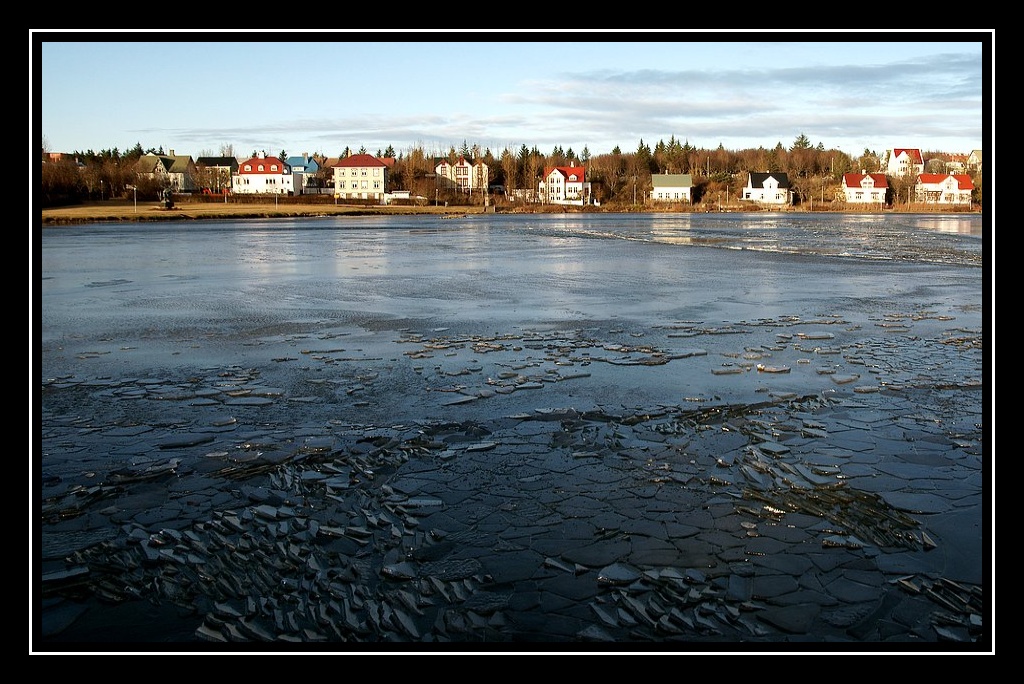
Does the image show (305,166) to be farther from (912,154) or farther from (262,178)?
(912,154)

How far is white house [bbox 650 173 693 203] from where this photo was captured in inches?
4948

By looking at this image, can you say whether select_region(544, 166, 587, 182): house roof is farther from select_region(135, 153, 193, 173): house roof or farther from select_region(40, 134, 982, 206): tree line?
select_region(135, 153, 193, 173): house roof

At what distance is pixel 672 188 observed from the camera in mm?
126250

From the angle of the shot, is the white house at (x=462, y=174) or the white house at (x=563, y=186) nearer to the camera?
the white house at (x=563, y=186)

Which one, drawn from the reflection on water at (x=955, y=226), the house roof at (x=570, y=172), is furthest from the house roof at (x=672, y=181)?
the reflection on water at (x=955, y=226)

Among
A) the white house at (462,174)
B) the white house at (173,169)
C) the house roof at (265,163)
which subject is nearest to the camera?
the white house at (173,169)

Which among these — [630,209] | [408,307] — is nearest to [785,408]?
[408,307]

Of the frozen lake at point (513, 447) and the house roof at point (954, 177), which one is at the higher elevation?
the house roof at point (954, 177)

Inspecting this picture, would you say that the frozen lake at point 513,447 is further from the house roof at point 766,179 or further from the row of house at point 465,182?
the house roof at point 766,179

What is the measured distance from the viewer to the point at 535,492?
5414 mm

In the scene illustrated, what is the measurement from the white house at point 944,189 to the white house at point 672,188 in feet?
113

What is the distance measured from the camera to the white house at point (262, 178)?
12188 centimetres

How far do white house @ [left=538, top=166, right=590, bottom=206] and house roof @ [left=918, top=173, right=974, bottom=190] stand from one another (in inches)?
2038
